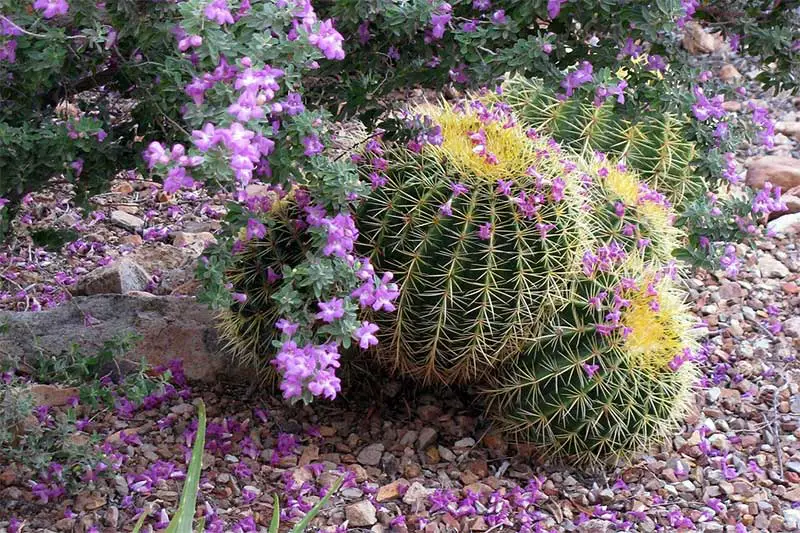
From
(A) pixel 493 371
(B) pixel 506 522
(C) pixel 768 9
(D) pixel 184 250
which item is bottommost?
(D) pixel 184 250

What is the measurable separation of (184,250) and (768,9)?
2.12m

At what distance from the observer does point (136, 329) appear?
3.05 m

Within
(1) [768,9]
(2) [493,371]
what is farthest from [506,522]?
(1) [768,9]

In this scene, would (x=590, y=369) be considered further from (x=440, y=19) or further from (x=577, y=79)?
(x=440, y=19)

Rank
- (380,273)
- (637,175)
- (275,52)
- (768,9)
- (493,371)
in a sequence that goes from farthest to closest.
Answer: (637,175) → (493,371) → (380,273) → (768,9) → (275,52)

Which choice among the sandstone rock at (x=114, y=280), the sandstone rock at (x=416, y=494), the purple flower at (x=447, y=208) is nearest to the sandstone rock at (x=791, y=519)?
the sandstone rock at (x=416, y=494)

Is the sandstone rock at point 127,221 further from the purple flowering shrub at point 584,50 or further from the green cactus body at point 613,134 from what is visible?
the purple flowering shrub at point 584,50

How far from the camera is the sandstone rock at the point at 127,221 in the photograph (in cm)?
408

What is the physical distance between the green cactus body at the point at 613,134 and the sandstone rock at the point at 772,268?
1.64 feet

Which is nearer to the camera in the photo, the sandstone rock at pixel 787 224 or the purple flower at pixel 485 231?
the purple flower at pixel 485 231

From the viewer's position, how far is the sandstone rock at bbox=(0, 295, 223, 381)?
300 cm

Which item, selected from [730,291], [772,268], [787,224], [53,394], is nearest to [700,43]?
[787,224]

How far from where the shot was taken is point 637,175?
3.63 meters

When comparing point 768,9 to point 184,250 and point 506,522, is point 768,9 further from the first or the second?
point 184,250
